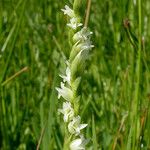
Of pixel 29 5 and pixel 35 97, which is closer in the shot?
pixel 35 97

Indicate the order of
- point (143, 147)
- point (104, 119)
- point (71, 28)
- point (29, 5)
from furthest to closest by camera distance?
1. point (29, 5)
2. point (104, 119)
3. point (143, 147)
4. point (71, 28)

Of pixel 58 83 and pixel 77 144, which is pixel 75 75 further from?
pixel 58 83

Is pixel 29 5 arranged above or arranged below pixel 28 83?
above

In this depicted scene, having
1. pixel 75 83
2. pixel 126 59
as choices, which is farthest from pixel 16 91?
pixel 75 83

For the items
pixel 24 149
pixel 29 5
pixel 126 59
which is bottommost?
pixel 24 149

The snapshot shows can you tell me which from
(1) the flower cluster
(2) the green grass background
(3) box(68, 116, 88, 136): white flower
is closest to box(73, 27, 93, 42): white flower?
(1) the flower cluster

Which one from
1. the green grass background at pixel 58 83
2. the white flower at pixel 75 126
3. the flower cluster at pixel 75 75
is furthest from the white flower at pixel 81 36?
the green grass background at pixel 58 83

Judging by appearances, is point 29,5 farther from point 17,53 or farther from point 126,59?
point 126,59

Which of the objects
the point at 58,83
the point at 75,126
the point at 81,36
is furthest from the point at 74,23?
the point at 58,83
